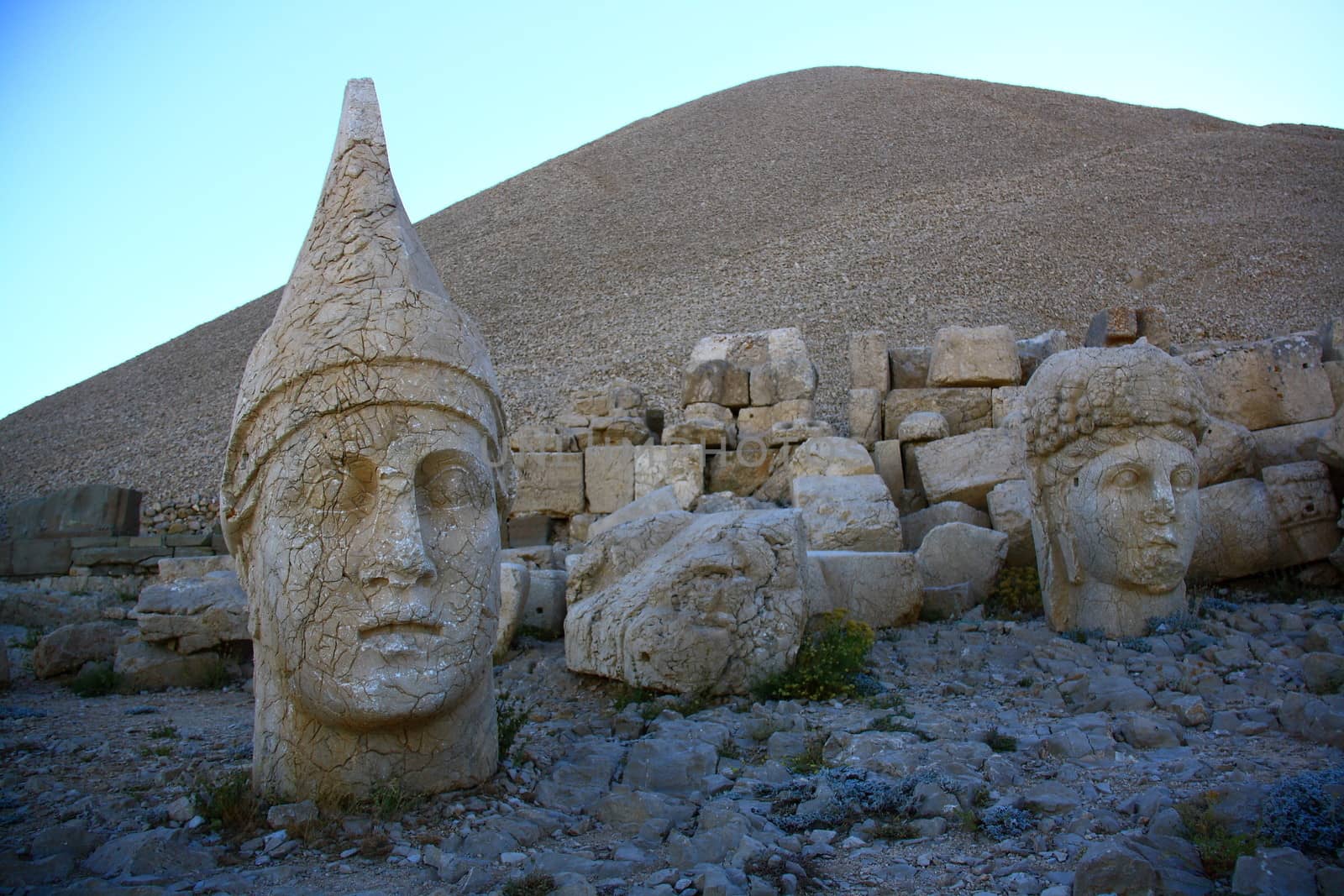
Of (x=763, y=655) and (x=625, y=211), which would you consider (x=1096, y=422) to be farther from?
(x=625, y=211)

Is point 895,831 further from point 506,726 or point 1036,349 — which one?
point 1036,349

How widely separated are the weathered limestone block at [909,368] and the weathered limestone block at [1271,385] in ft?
9.15

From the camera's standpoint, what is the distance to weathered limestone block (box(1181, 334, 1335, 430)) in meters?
8.07

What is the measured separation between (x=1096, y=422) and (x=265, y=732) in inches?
175

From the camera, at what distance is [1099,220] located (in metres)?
29.4

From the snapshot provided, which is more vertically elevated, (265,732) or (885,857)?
(265,732)

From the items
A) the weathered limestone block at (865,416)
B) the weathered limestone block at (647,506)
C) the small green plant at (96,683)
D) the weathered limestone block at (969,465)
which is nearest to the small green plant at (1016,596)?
the weathered limestone block at (969,465)

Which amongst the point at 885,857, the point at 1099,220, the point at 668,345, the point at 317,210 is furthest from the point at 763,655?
the point at 1099,220

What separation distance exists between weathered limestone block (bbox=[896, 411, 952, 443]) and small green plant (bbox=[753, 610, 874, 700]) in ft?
13.6

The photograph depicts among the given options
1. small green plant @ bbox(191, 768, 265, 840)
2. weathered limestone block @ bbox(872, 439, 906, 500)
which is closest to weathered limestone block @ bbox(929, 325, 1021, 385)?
weathered limestone block @ bbox(872, 439, 906, 500)

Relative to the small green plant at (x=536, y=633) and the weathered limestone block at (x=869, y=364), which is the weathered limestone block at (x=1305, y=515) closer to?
the weathered limestone block at (x=869, y=364)

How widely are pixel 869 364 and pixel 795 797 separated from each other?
744 centimetres

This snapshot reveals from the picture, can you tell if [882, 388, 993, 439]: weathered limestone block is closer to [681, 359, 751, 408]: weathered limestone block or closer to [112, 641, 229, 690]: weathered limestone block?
[681, 359, 751, 408]: weathered limestone block

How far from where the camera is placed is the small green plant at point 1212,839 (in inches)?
103
